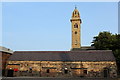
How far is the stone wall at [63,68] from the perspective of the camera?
133ft

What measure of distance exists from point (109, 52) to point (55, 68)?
11625mm

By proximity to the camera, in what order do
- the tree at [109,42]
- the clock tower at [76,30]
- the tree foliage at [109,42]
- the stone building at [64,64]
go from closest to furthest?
1. the stone building at [64,64]
2. the tree at [109,42]
3. the tree foliage at [109,42]
4. the clock tower at [76,30]

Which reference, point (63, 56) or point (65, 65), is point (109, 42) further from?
point (65, 65)

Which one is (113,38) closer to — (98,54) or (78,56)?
(98,54)

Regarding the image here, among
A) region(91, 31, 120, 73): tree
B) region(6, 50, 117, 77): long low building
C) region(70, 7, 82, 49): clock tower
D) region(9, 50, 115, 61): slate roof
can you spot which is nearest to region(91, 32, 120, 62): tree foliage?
region(91, 31, 120, 73): tree

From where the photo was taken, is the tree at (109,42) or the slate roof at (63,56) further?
the tree at (109,42)

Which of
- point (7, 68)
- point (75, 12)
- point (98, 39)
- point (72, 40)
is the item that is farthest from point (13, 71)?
point (75, 12)

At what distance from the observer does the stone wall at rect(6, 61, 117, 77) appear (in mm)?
40469

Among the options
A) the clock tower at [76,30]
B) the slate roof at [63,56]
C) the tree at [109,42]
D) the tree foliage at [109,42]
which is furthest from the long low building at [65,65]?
the clock tower at [76,30]

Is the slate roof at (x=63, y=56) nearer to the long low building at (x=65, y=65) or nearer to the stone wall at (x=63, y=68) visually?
the long low building at (x=65, y=65)

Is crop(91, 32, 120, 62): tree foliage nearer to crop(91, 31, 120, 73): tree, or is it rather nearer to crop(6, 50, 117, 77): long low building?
crop(91, 31, 120, 73): tree

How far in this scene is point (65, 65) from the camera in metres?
41.8

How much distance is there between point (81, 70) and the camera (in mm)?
41219

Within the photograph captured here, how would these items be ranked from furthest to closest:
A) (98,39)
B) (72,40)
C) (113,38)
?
(72,40)
(98,39)
(113,38)
